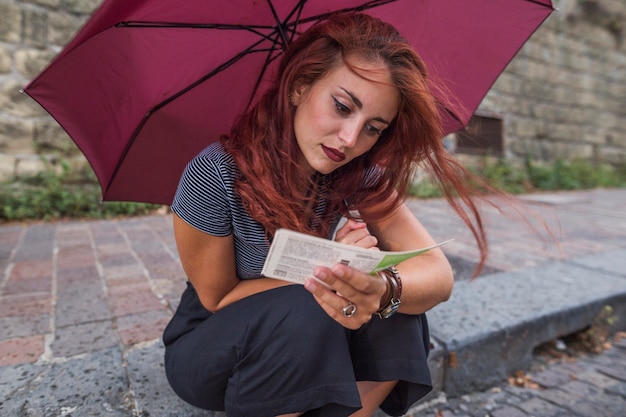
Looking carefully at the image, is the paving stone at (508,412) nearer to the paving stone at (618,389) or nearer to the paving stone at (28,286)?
the paving stone at (618,389)

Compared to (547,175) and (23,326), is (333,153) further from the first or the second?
(547,175)

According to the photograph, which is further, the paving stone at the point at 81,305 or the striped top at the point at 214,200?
the paving stone at the point at 81,305

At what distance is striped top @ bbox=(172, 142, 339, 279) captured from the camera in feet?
3.69

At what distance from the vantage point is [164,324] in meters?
1.88

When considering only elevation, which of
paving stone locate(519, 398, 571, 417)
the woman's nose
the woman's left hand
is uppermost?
the woman's nose

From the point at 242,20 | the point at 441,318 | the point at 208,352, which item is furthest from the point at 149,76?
the point at 441,318

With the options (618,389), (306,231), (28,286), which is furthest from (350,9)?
(28,286)

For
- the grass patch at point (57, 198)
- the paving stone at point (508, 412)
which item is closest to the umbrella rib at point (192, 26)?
the paving stone at point (508, 412)

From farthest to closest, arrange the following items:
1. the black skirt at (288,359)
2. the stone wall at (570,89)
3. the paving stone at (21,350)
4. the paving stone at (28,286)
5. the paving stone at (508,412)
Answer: the stone wall at (570,89) < the paving stone at (28,286) < the paving stone at (508,412) < the paving stone at (21,350) < the black skirt at (288,359)

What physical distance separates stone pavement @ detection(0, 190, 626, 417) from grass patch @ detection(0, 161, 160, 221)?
3.28 feet

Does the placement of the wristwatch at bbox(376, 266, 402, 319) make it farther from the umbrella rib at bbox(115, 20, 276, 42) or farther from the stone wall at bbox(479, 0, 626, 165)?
the stone wall at bbox(479, 0, 626, 165)

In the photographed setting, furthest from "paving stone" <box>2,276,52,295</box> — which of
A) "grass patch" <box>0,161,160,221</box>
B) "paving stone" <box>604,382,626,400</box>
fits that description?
"paving stone" <box>604,382,626,400</box>

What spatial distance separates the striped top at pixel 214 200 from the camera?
1124mm

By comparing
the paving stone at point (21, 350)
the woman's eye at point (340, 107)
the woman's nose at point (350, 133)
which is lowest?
the paving stone at point (21, 350)
